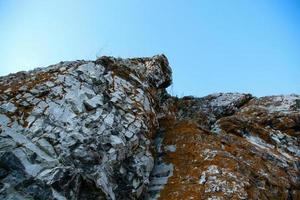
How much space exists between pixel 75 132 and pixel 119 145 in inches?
52.6

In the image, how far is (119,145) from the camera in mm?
10422

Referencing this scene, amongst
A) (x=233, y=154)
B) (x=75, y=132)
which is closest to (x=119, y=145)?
(x=75, y=132)

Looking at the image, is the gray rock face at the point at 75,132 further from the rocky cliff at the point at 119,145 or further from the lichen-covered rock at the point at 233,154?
the lichen-covered rock at the point at 233,154

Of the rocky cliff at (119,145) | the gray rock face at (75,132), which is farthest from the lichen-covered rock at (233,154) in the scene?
the gray rock face at (75,132)

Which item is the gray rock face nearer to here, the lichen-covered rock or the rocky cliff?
the rocky cliff

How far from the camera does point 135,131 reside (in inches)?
448

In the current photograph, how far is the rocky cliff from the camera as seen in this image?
8.66m

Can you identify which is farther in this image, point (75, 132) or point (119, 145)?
point (119, 145)

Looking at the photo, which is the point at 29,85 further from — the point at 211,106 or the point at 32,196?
the point at 211,106

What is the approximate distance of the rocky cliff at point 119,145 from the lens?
866cm

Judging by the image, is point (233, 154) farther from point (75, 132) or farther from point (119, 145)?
point (75, 132)

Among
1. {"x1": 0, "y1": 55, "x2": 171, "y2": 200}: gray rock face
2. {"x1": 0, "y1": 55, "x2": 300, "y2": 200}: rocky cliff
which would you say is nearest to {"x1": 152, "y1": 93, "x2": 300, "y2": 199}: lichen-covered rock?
{"x1": 0, "y1": 55, "x2": 300, "y2": 200}: rocky cliff

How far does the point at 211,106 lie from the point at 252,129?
4.06 meters

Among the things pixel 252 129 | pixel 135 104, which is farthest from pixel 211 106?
pixel 135 104
